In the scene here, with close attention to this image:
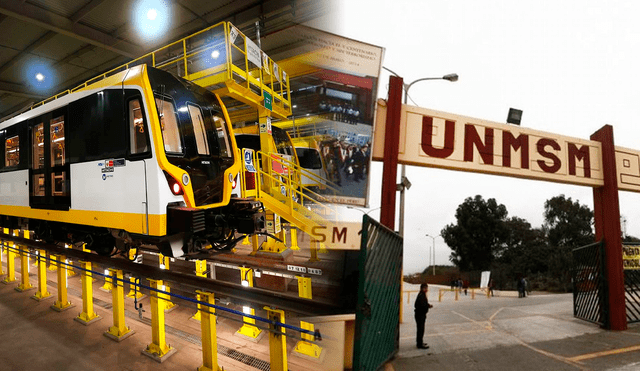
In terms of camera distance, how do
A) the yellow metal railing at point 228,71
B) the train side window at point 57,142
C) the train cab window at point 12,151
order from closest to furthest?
the train side window at point 57,142
the yellow metal railing at point 228,71
the train cab window at point 12,151

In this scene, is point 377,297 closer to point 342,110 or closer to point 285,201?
point 342,110

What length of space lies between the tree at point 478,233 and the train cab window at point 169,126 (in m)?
37.1

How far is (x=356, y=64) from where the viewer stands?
4742 mm

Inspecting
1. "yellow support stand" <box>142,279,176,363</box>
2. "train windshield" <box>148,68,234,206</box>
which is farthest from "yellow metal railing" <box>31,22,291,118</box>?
"yellow support stand" <box>142,279,176,363</box>

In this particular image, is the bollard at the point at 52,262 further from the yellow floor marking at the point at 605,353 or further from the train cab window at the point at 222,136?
the yellow floor marking at the point at 605,353

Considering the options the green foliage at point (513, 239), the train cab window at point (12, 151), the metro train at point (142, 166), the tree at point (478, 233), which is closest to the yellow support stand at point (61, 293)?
the metro train at point (142, 166)

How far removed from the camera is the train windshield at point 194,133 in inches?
173

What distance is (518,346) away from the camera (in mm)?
6000

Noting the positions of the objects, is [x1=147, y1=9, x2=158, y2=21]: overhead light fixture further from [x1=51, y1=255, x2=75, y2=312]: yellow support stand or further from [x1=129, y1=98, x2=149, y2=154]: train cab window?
[x1=51, y1=255, x2=75, y2=312]: yellow support stand

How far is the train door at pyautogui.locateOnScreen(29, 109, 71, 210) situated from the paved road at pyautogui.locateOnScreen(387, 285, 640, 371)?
585cm

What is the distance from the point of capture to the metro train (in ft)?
13.7

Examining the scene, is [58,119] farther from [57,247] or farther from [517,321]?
[517,321]

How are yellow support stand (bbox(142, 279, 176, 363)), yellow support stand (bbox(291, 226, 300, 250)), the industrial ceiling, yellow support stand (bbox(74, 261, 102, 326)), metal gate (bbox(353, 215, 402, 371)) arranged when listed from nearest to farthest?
metal gate (bbox(353, 215, 402, 371)) → yellow support stand (bbox(142, 279, 176, 363)) → yellow support stand (bbox(74, 261, 102, 326)) → the industrial ceiling → yellow support stand (bbox(291, 226, 300, 250))

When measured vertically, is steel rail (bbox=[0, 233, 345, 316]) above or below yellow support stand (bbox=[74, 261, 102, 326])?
above
